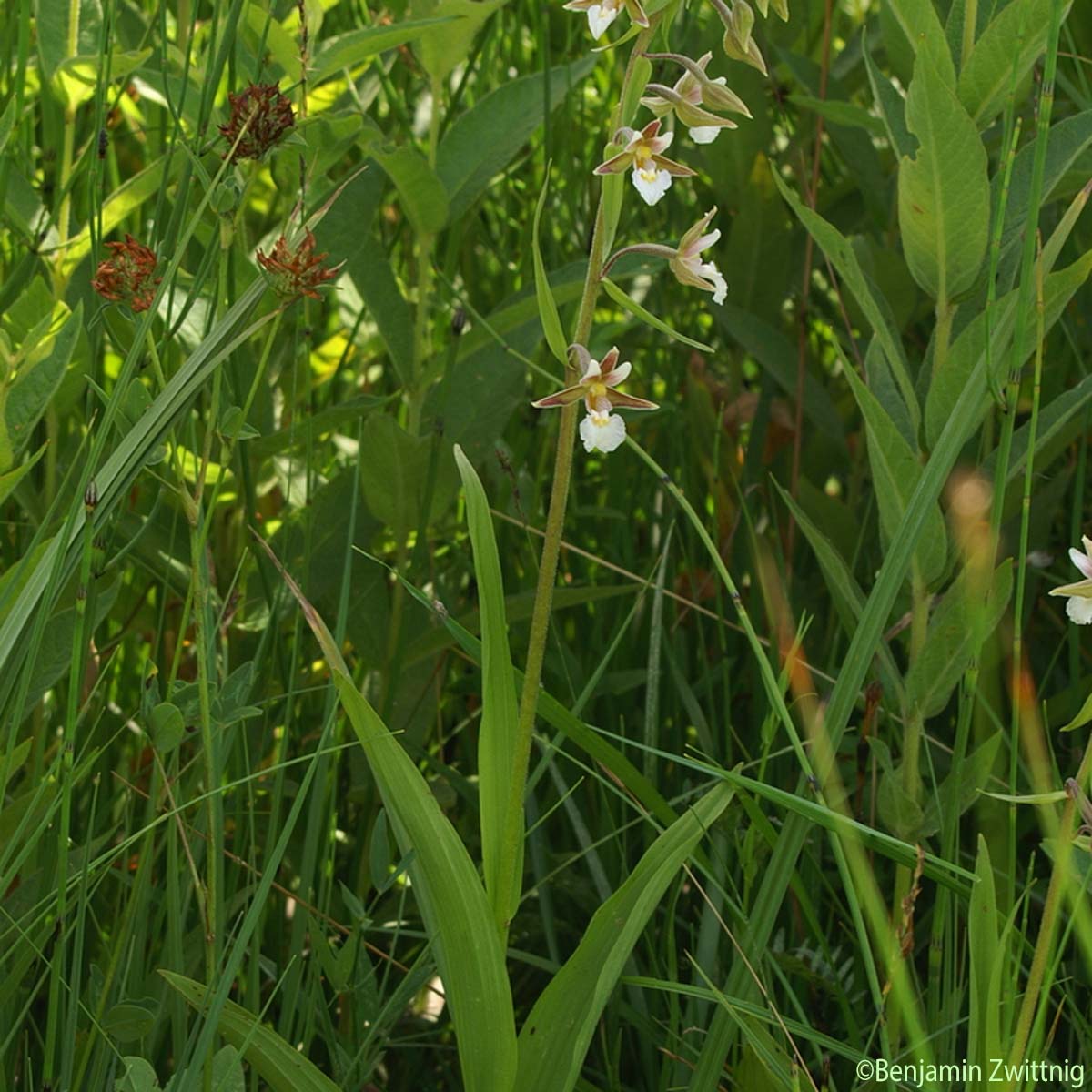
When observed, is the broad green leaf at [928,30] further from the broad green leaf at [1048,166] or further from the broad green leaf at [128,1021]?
the broad green leaf at [128,1021]

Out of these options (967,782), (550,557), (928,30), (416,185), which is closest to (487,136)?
(416,185)

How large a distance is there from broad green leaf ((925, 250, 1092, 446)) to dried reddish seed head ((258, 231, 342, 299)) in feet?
1.60

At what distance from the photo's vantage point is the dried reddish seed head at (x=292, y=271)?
0.93 metres

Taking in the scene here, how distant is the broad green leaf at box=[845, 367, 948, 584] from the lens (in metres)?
1.09

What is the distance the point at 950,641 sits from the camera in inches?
43.3

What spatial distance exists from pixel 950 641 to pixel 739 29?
507mm

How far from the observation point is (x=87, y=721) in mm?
1396

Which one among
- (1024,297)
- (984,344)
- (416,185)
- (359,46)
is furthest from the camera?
(416,185)

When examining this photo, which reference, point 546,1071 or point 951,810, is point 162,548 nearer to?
point 546,1071

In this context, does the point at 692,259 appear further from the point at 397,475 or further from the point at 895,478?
the point at 397,475

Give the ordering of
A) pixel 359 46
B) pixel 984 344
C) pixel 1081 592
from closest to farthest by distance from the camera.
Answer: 1. pixel 1081 592
2. pixel 984 344
3. pixel 359 46

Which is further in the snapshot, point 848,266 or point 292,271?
point 848,266

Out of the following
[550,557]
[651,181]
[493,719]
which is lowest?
[493,719]

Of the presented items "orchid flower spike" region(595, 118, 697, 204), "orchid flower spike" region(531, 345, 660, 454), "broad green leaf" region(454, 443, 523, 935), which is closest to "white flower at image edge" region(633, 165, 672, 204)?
"orchid flower spike" region(595, 118, 697, 204)
